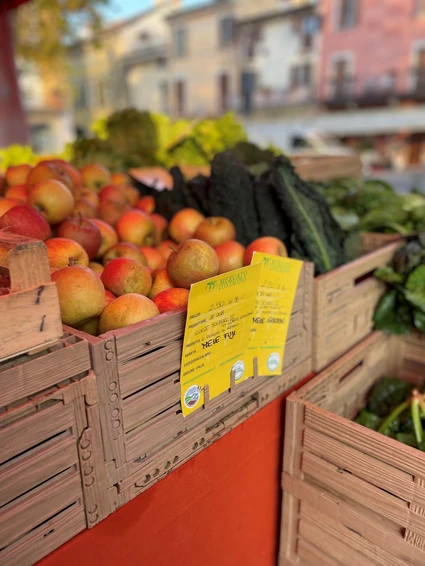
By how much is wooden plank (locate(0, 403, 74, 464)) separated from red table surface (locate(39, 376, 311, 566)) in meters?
0.29

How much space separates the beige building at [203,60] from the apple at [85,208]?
22.3 m

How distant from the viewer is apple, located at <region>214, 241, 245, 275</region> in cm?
159

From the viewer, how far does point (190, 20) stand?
2330 cm

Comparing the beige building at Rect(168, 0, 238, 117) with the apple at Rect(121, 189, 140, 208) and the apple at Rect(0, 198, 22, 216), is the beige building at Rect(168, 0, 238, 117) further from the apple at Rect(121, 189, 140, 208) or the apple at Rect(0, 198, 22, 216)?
the apple at Rect(0, 198, 22, 216)

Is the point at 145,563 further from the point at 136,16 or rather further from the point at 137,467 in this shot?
the point at 136,16

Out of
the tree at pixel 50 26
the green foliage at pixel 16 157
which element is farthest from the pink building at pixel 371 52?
the green foliage at pixel 16 157

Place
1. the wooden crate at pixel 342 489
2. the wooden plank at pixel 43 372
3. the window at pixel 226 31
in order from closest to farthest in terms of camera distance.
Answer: the wooden plank at pixel 43 372, the wooden crate at pixel 342 489, the window at pixel 226 31

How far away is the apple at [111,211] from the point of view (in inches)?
75.4

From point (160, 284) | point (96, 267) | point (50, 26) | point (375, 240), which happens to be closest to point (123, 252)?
point (96, 267)

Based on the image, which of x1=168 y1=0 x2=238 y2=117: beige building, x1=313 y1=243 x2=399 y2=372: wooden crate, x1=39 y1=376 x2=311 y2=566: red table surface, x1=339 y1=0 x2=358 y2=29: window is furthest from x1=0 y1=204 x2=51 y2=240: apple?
x1=168 y1=0 x2=238 y2=117: beige building

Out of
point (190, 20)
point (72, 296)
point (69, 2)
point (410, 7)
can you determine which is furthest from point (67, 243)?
point (190, 20)

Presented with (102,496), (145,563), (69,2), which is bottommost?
(145,563)

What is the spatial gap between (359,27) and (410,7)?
6.79 ft

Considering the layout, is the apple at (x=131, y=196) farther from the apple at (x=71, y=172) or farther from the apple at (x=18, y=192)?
the apple at (x=18, y=192)
